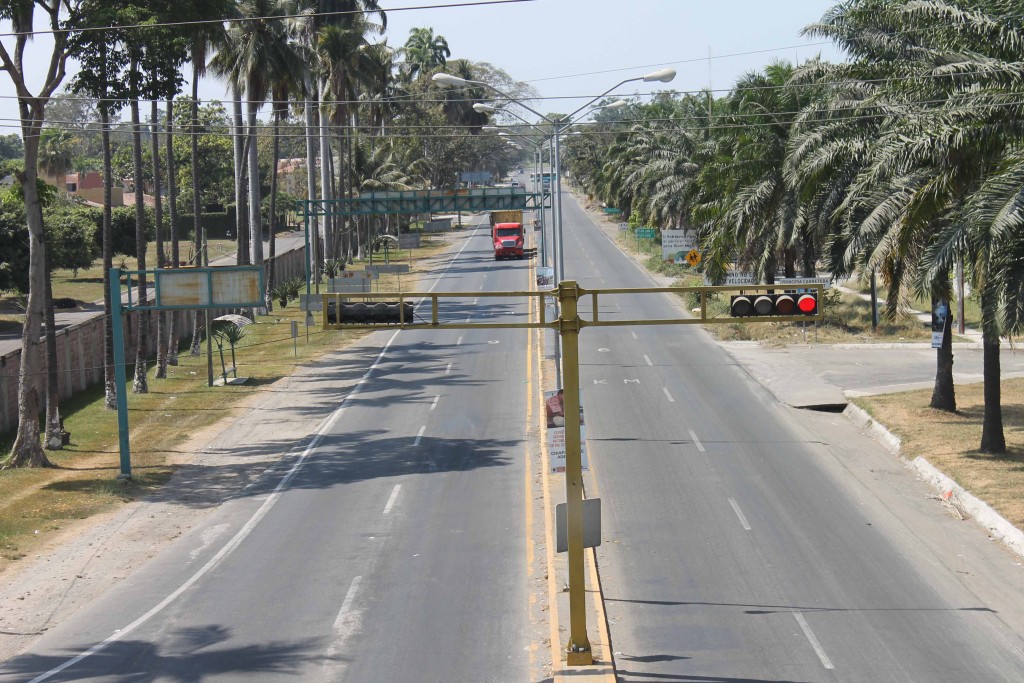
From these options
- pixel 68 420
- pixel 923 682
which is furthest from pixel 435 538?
pixel 68 420

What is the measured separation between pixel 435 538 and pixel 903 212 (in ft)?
41.1

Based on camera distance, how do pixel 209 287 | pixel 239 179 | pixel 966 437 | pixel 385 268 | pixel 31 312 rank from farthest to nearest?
pixel 385 268 < pixel 239 179 < pixel 31 312 < pixel 966 437 < pixel 209 287

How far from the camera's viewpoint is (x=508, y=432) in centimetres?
3341

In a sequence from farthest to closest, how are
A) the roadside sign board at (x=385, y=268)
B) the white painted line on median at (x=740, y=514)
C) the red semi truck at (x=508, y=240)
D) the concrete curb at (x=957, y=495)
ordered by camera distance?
1. the red semi truck at (x=508, y=240)
2. the roadside sign board at (x=385, y=268)
3. the white painted line on median at (x=740, y=514)
4. the concrete curb at (x=957, y=495)

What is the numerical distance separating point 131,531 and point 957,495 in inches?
698

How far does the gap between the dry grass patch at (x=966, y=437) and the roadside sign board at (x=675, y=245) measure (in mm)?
25421

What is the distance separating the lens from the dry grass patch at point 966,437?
24203 mm

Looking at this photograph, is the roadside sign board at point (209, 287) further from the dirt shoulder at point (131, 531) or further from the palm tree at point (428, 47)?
the palm tree at point (428, 47)

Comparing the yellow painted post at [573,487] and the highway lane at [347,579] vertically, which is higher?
the yellow painted post at [573,487]

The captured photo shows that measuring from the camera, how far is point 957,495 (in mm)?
24672

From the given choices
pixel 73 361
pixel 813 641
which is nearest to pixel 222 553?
pixel 813 641

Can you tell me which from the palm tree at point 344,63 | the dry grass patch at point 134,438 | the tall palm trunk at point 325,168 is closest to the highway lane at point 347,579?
the dry grass patch at point 134,438

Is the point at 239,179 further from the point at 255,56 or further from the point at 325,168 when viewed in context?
the point at 325,168

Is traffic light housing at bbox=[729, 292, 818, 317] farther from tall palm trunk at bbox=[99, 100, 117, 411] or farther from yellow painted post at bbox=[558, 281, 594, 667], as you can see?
tall palm trunk at bbox=[99, 100, 117, 411]
